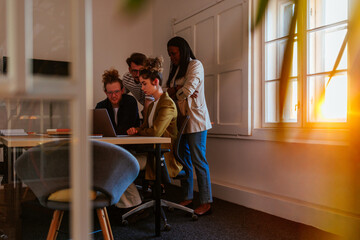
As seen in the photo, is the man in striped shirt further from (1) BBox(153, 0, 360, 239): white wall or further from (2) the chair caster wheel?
(2) the chair caster wheel

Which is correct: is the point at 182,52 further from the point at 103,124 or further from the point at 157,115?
the point at 103,124

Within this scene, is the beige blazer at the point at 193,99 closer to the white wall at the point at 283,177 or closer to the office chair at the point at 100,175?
the white wall at the point at 283,177

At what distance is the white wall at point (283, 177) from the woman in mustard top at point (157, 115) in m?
0.53

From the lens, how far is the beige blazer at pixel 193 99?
286 cm

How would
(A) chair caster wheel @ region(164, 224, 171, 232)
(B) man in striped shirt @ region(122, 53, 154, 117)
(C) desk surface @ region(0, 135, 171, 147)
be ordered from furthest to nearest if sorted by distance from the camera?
1. (B) man in striped shirt @ region(122, 53, 154, 117)
2. (A) chair caster wheel @ region(164, 224, 171, 232)
3. (C) desk surface @ region(0, 135, 171, 147)

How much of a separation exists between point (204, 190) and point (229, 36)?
8.30 ft

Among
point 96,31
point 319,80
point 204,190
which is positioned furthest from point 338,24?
point 96,31

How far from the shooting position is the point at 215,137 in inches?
143

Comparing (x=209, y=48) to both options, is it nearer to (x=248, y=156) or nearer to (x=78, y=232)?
(x=248, y=156)

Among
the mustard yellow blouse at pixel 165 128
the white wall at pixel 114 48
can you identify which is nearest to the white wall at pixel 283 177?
the mustard yellow blouse at pixel 165 128

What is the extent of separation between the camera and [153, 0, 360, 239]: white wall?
245cm

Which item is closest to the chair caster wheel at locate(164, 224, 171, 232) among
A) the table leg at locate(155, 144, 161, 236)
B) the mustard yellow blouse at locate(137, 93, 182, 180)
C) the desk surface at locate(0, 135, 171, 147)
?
the table leg at locate(155, 144, 161, 236)

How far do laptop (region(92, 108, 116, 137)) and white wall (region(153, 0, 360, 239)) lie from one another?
982 millimetres

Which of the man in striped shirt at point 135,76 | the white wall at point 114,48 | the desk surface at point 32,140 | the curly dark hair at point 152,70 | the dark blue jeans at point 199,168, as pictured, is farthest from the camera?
the white wall at point 114,48
